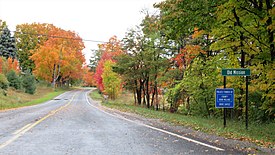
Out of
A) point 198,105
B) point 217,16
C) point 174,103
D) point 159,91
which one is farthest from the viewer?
point 159,91

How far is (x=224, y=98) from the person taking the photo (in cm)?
1048

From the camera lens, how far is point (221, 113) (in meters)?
19.4

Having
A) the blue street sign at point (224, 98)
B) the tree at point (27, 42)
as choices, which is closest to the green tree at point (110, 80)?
the blue street sign at point (224, 98)

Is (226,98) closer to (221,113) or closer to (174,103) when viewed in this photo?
(221,113)

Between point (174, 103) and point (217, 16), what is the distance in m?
15.7

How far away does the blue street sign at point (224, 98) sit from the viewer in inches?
410

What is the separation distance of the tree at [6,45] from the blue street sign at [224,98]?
61.8 metres

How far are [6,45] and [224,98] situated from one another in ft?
208

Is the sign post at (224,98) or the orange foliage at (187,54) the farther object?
the orange foliage at (187,54)

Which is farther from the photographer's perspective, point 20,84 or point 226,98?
point 20,84

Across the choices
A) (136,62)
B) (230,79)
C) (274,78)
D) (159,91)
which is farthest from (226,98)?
(159,91)

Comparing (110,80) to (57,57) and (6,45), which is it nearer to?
(57,57)

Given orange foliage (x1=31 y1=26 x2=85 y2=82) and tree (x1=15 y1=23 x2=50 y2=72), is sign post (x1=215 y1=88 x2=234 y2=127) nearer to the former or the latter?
orange foliage (x1=31 y1=26 x2=85 y2=82)

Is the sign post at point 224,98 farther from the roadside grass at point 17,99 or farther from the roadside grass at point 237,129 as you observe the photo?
the roadside grass at point 17,99
